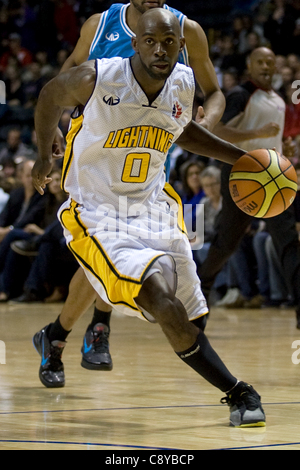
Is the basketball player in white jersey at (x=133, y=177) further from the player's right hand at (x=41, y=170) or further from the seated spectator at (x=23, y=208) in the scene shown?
the seated spectator at (x=23, y=208)

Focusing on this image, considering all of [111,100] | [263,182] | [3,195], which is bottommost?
[3,195]

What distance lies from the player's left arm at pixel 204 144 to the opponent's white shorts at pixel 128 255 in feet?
0.94

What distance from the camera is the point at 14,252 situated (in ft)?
34.0

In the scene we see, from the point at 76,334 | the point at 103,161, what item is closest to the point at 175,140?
the point at 103,161

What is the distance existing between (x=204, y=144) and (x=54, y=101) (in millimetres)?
745

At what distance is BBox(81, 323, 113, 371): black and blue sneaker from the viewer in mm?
4371

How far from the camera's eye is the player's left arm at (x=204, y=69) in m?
4.39

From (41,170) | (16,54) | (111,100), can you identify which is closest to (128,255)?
(111,100)

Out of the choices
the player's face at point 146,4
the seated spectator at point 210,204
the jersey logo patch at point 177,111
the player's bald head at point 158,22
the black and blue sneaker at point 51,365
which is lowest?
the seated spectator at point 210,204

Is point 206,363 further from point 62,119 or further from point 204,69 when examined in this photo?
point 62,119

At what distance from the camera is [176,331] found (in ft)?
10.00

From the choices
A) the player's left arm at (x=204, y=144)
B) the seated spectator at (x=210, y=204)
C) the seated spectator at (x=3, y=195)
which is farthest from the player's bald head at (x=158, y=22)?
the seated spectator at (x=3, y=195)
